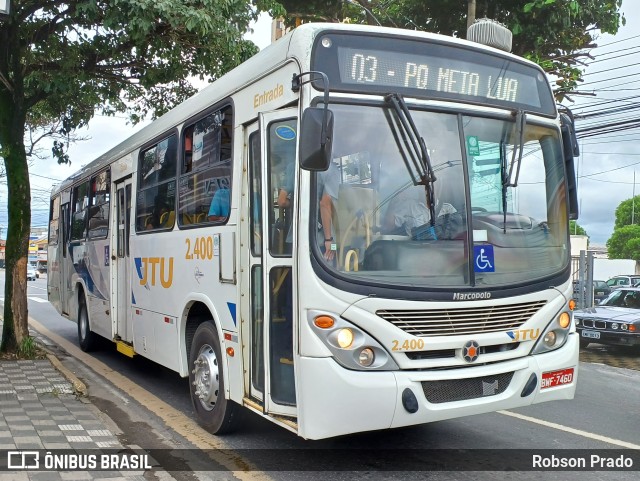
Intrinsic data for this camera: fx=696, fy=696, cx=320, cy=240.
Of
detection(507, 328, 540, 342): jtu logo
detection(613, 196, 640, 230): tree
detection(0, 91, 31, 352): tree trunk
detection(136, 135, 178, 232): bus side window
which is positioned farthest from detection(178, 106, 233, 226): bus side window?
detection(613, 196, 640, 230): tree

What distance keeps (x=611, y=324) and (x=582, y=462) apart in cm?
823

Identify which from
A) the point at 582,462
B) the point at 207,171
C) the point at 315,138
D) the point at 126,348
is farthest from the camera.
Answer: the point at 126,348

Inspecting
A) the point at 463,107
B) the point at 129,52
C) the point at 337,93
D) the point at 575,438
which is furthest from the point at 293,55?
the point at 129,52

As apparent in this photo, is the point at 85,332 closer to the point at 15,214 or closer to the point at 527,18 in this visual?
the point at 15,214

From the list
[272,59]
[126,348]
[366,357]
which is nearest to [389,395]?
[366,357]

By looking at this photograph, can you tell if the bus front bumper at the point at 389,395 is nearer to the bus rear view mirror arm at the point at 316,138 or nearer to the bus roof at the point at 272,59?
the bus rear view mirror arm at the point at 316,138

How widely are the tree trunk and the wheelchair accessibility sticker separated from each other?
701 centimetres

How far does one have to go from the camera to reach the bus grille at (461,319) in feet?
15.1

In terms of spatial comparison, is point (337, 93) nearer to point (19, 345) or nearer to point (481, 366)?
point (481, 366)

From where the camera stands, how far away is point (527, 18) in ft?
43.6

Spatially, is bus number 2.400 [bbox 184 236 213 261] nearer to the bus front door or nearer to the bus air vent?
the bus front door

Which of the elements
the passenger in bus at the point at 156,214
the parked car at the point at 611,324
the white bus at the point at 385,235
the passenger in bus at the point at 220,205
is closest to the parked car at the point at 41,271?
the parked car at the point at 611,324

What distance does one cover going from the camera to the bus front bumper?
4.43m

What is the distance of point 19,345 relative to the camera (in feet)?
31.7
